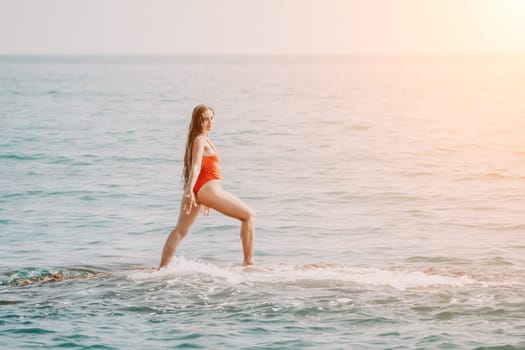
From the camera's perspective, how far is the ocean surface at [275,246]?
9.78 meters

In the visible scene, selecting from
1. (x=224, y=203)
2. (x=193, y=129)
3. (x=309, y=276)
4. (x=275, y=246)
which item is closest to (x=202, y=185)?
(x=224, y=203)

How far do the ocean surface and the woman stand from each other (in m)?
0.56

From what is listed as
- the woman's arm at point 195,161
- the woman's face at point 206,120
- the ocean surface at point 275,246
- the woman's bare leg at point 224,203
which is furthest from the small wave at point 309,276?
the woman's face at point 206,120

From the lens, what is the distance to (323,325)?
388 inches

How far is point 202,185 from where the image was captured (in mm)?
11734

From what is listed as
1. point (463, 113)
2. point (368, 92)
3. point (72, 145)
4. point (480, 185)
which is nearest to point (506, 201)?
point (480, 185)

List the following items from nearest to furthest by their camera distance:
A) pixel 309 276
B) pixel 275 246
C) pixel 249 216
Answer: pixel 309 276, pixel 249 216, pixel 275 246

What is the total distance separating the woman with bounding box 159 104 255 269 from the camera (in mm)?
11523

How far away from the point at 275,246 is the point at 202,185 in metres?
4.01

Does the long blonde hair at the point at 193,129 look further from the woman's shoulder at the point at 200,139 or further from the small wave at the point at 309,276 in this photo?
the small wave at the point at 309,276

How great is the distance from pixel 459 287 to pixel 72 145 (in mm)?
26146

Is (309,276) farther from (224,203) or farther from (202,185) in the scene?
(202,185)

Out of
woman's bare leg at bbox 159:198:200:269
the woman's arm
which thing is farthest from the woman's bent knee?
the woman's arm

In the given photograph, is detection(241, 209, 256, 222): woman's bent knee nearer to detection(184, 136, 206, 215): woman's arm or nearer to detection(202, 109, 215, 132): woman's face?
detection(184, 136, 206, 215): woman's arm
